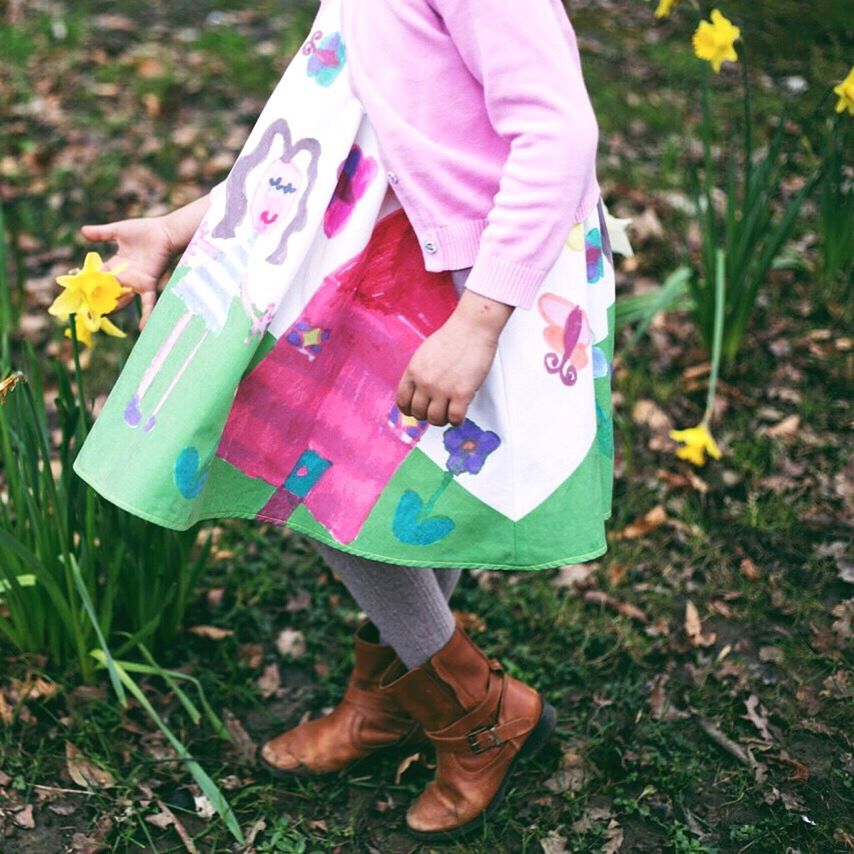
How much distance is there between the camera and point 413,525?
1316 mm

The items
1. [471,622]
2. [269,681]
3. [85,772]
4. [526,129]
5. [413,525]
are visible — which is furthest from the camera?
[471,622]

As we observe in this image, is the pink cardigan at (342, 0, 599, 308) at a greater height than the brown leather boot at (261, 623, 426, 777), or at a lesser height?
greater

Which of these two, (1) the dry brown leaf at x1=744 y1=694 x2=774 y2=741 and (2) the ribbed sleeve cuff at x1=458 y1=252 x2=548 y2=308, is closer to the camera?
(2) the ribbed sleeve cuff at x1=458 y1=252 x2=548 y2=308

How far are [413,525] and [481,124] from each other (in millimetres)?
520

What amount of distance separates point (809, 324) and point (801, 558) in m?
0.90

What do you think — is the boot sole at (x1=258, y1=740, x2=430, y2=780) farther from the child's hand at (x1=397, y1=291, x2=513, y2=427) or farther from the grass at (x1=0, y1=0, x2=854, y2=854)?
the child's hand at (x1=397, y1=291, x2=513, y2=427)

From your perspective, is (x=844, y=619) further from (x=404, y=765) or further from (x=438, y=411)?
(x=438, y=411)

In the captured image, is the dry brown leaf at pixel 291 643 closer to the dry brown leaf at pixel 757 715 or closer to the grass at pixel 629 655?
the grass at pixel 629 655

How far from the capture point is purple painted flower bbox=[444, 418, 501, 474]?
51.1 inches

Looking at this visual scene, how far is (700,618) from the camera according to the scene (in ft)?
7.06

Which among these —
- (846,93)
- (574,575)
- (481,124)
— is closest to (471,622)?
(574,575)

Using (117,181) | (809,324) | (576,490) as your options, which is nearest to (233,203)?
(576,490)

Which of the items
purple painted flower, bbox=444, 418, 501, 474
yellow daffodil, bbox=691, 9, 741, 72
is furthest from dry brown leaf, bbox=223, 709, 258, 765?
yellow daffodil, bbox=691, 9, 741, 72

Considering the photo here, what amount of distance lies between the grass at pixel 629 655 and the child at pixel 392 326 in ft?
2.21
